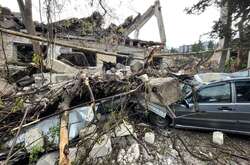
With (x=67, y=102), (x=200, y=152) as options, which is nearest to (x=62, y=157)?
(x=67, y=102)

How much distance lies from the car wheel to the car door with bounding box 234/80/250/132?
5.72ft

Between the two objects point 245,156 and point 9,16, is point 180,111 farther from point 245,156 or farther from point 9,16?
point 9,16

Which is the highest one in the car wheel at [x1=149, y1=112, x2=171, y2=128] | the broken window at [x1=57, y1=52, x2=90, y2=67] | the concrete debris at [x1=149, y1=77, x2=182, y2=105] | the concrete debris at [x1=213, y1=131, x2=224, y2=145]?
the broken window at [x1=57, y1=52, x2=90, y2=67]

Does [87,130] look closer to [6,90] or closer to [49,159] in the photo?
[49,159]

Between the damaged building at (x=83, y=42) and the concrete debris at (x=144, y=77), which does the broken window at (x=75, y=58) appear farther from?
the concrete debris at (x=144, y=77)

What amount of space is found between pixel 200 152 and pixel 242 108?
69.7 inches

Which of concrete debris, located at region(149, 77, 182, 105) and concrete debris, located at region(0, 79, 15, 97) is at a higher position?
concrete debris, located at region(149, 77, 182, 105)

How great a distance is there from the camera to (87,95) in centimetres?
525

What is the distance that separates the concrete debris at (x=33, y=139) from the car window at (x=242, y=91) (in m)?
5.00

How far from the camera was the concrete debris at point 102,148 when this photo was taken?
4984mm

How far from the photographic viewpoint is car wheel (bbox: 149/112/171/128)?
8.05 m


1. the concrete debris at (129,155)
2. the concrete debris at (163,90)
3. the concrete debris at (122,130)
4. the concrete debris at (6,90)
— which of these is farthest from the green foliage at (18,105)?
the concrete debris at (163,90)

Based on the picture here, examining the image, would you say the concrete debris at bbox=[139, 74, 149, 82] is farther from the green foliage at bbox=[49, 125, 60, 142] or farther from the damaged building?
the green foliage at bbox=[49, 125, 60, 142]

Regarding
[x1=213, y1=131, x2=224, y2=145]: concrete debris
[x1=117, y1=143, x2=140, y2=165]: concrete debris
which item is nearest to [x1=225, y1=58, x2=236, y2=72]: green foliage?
[x1=213, y1=131, x2=224, y2=145]: concrete debris
